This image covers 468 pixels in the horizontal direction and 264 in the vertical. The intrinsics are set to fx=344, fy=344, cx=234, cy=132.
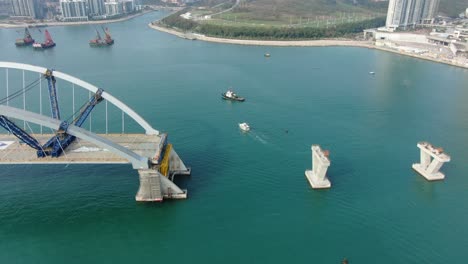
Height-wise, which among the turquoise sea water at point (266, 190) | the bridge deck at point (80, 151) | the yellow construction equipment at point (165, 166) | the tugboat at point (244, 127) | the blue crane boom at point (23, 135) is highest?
the blue crane boom at point (23, 135)

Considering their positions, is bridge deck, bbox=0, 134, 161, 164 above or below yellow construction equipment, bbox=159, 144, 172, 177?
above

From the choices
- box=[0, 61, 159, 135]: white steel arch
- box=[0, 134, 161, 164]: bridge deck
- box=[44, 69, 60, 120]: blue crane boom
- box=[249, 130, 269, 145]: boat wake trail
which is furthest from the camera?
box=[249, 130, 269, 145]: boat wake trail

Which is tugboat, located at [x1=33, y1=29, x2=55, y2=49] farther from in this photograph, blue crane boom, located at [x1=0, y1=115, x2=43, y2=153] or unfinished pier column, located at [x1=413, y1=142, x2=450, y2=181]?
unfinished pier column, located at [x1=413, y1=142, x2=450, y2=181]

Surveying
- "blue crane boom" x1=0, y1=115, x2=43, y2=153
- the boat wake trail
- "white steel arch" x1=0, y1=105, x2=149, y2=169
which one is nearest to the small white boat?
the boat wake trail

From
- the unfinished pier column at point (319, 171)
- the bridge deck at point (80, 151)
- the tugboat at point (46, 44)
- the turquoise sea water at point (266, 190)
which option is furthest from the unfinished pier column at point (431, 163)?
the tugboat at point (46, 44)

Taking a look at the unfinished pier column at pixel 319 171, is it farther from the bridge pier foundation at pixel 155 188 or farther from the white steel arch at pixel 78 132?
the white steel arch at pixel 78 132

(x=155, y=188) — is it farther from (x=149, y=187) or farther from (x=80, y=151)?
(x=80, y=151)
